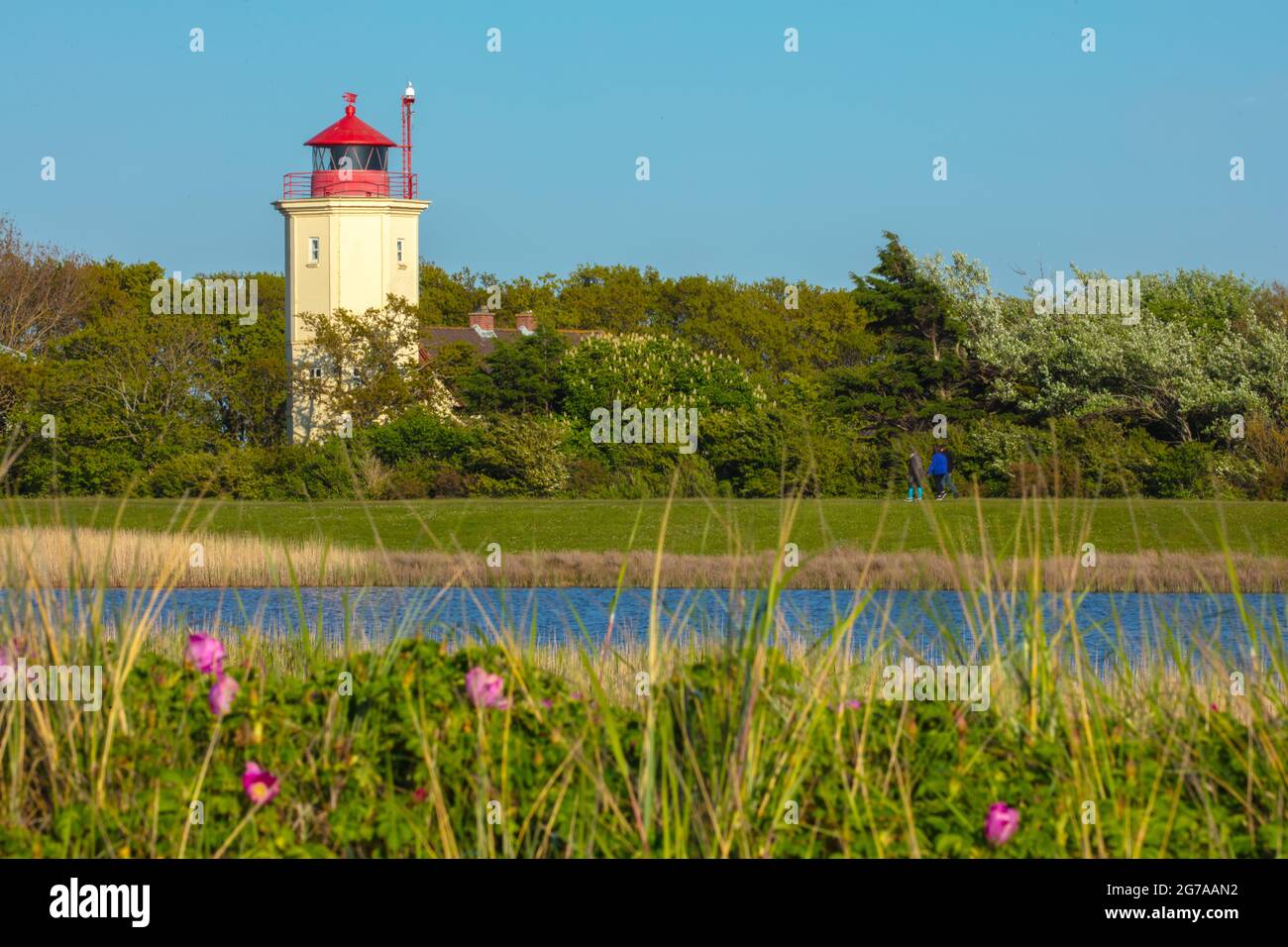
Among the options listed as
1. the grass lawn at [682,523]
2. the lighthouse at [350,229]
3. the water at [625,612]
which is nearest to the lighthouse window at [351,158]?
the lighthouse at [350,229]

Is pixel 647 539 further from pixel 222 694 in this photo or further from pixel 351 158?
pixel 351 158

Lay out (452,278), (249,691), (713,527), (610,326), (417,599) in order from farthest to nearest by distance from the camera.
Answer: (452,278), (610,326), (713,527), (417,599), (249,691)

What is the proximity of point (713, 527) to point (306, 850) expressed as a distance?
1985 cm

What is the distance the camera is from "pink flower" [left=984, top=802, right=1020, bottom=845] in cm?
480

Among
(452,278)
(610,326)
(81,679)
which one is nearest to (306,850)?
(81,679)

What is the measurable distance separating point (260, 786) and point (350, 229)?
40.7 metres

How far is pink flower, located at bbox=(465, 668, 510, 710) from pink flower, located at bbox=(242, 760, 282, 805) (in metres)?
0.68

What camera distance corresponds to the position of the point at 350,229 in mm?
44531

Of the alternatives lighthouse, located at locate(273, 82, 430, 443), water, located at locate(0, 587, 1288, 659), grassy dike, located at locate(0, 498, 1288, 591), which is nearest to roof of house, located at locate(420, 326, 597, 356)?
lighthouse, located at locate(273, 82, 430, 443)

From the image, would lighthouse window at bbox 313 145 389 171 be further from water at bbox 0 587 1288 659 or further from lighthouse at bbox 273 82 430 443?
water at bbox 0 587 1288 659

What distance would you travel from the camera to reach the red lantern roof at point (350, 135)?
45.4 metres

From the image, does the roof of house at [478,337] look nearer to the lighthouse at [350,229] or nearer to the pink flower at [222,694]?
the lighthouse at [350,229]

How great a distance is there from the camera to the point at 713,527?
24625mm
